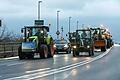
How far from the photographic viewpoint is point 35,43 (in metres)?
38.0

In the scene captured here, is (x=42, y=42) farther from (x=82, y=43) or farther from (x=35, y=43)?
(x=82, y=43)

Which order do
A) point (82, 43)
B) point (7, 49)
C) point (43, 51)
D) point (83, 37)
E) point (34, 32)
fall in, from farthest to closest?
1. point (83, 37)
2. point (82, 43)
3. point (7, 49)
4. point (34, 32)
5. point (43, 51)

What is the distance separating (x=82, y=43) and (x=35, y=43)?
7.58 meters

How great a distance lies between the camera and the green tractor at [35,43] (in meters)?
37.7

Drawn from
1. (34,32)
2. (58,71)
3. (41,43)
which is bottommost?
(58,71)

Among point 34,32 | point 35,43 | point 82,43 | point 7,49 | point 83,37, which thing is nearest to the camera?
point 35,43

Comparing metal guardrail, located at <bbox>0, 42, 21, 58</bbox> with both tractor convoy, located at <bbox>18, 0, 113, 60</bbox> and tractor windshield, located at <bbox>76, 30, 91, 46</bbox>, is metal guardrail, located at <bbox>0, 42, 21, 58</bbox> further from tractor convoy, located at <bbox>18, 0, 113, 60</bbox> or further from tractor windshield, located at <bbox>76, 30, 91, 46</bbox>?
tractor windshield, located at <bbox>76, 30, 91, 46</bbox>

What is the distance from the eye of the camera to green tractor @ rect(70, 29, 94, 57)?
43.8 metres

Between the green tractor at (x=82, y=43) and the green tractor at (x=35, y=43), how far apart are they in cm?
370

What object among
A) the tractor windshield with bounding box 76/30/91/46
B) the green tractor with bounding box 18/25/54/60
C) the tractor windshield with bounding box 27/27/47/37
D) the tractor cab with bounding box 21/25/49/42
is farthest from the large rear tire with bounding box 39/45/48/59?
the tractor windshield with bounding box 76/30/91/46

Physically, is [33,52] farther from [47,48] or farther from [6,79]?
[6,79]

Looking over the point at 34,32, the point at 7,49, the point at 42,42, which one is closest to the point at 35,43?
the point at 42,42

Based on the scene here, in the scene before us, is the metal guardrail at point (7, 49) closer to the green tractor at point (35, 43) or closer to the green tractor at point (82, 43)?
the green tractor at point (35, 43)

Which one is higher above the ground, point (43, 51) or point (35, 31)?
point (35, 31)
